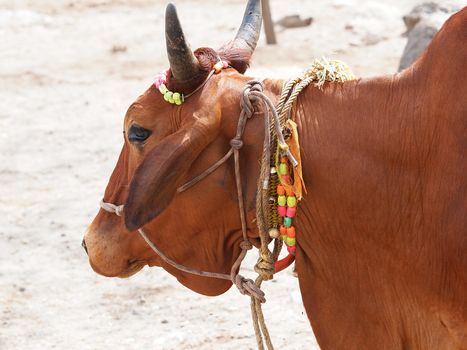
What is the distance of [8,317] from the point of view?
6.11 meters

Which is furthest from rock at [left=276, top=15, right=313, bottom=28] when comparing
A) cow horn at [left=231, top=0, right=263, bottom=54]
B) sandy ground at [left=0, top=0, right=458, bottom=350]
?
cow horn at [left=231, top=0, right=263, bottom=54]

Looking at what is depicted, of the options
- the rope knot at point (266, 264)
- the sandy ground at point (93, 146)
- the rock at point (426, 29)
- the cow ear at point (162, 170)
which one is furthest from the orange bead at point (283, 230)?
the rock at point (426, 29)

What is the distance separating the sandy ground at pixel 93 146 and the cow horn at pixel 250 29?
229 centimetres

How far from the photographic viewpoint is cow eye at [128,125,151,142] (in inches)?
140

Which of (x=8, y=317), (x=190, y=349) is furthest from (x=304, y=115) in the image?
(x=8, y=317)

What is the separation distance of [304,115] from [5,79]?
9.43m

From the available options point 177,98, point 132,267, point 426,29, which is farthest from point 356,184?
point 426,29

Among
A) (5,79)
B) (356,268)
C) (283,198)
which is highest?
(283,198)

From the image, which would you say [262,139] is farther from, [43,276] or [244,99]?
[43,276]

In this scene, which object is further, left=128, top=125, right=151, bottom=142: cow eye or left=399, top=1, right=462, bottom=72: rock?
left=399, top=1, right=462, bottom=72: rock

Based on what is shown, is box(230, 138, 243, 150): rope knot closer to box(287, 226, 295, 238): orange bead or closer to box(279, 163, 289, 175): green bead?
box(279, 163, 289, 175): green bead

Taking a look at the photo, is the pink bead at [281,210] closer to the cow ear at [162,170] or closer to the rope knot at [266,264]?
the rope knot at [266,264]

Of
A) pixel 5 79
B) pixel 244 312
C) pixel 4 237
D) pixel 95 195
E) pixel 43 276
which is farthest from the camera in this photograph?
pixel 5 79

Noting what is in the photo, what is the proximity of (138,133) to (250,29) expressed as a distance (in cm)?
69
